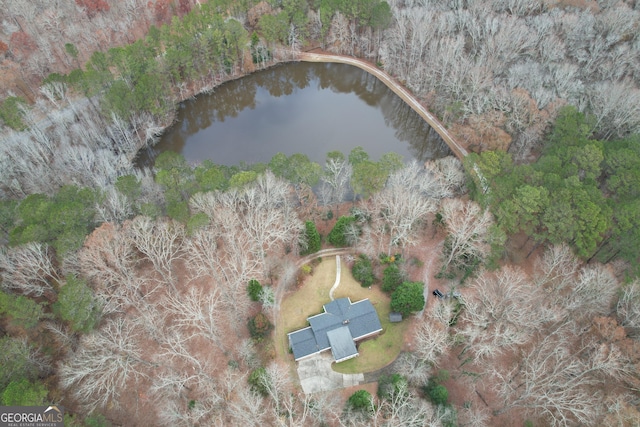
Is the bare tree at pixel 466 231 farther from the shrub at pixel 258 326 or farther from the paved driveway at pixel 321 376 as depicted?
the shrub at pixel 258 326

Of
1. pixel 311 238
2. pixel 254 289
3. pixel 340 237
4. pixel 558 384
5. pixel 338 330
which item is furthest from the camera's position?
pixel 340 237

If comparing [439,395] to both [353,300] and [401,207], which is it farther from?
[401,207]

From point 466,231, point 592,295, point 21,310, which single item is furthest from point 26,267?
point 592,295

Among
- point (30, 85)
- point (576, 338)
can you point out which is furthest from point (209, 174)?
point (30, 85)

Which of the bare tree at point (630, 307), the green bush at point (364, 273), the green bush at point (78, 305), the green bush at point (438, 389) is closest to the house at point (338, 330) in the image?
the green bush at point (364, 273)

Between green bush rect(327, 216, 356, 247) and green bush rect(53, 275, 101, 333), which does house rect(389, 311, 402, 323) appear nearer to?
green bush rect(327, 216, 356, 247)

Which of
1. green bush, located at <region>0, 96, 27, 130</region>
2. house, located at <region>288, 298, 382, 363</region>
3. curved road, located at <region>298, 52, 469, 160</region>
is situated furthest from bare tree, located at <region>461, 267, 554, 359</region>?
green bush, located at <region>0, 96, 27, 130</region>
